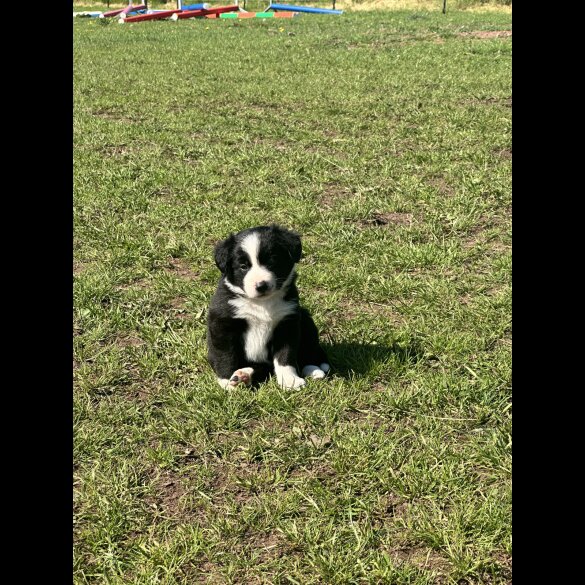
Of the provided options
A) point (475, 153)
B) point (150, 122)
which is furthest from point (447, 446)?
point (150, 122)

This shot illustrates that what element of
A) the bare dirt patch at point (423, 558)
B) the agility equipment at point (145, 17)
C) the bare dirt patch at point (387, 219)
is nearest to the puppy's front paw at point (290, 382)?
the bare dirt patch at point (423, 558)

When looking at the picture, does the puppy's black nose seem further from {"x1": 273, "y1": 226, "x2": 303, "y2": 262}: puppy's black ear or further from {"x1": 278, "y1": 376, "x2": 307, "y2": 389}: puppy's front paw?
{"x1": 278, "y1": 376, "x2": 307, "y2": 389}: puppy's front paw

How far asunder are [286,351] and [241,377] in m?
0.29

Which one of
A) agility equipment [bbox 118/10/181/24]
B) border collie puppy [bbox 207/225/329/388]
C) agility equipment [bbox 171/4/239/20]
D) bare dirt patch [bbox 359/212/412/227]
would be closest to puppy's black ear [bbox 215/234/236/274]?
border collie puppy [bbox 207/225/329/388]

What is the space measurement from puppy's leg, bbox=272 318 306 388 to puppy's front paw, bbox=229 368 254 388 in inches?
6.5

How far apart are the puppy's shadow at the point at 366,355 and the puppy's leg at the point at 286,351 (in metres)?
0.39

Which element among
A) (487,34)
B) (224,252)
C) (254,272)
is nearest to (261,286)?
(254,272)

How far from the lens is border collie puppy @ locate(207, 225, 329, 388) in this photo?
11.4 feet

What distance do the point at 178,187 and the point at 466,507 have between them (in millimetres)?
5229

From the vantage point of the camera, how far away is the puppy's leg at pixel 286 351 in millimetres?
3627

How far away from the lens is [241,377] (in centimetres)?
365

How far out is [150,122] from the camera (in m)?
9.85

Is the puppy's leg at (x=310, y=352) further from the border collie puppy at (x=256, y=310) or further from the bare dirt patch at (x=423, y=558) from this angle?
the bare dirt patch at (x=423, y=558)

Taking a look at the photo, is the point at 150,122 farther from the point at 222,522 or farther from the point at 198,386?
the point at 222,522
